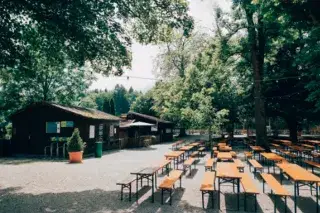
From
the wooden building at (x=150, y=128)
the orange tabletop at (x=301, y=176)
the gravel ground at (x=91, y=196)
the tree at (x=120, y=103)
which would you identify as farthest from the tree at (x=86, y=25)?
the tree at (x=120, y=103)

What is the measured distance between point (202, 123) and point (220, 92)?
9.19 meters

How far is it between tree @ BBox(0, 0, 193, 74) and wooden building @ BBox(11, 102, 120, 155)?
8.68 meters

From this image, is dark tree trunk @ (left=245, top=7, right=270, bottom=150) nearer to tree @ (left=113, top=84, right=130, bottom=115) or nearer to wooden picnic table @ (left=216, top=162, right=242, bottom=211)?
wooden picnic table @ (left=216, top=162, right=242, bottom=211)

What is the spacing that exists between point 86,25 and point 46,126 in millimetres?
12637

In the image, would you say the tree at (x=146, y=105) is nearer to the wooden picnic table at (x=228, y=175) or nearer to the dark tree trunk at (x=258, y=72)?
the dark tree trunk at (x=258, y=72)

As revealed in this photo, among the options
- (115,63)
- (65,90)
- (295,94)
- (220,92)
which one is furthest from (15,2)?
(65,90)

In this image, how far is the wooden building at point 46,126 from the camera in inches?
811

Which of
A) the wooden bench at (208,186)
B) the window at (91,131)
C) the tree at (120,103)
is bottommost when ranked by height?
the wooden bench at (208,186)

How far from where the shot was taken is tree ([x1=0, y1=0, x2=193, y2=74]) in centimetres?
1059

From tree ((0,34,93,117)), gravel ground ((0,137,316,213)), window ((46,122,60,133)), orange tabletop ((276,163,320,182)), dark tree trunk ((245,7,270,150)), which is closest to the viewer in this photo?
orange tabletop ((276,163,320,182))

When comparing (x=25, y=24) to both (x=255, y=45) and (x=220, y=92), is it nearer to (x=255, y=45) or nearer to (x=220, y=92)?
(x=255, y=45)

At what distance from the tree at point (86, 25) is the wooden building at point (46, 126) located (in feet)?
28.5

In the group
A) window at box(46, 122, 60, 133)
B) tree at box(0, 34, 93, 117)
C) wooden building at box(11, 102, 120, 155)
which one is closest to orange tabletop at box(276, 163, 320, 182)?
wooden building at box(11, 102, 120, 155)

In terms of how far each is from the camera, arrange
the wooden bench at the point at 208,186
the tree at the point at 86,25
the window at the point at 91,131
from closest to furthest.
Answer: the wooden bench at the point at 208,186 → the tree at the point at 86,25 → the window at the point at 91,131
